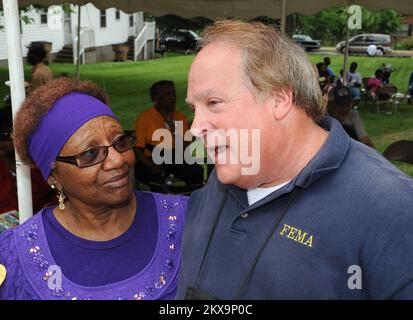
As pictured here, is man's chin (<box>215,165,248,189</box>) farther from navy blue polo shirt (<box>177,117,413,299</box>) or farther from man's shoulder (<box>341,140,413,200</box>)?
man's shoulder (<box>341,140,413,200</box>)

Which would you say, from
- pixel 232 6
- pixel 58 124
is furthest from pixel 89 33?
pixel 58 124

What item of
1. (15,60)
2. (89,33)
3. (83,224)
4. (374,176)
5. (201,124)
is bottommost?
(83,224)

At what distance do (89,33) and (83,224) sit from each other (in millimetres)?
26242

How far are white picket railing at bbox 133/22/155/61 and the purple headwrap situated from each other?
28.9 m

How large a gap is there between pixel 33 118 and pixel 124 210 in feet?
1.72

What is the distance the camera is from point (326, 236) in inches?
47.7

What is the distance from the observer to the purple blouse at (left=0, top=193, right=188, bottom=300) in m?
1.84

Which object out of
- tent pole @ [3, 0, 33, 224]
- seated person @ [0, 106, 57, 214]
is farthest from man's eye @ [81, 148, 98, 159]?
seated person @ [0, 106, 57, 214]

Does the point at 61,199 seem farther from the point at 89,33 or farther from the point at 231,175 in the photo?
the point at 89,33

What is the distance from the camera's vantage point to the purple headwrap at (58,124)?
6.00 feet

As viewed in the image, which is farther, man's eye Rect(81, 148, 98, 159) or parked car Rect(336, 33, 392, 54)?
parked car Rect(336, 33, 392, 54)

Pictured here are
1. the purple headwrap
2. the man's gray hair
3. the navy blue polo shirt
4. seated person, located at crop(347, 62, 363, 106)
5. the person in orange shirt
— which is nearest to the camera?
the navy blue polo shirt

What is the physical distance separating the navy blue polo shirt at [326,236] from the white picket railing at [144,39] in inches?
1163
